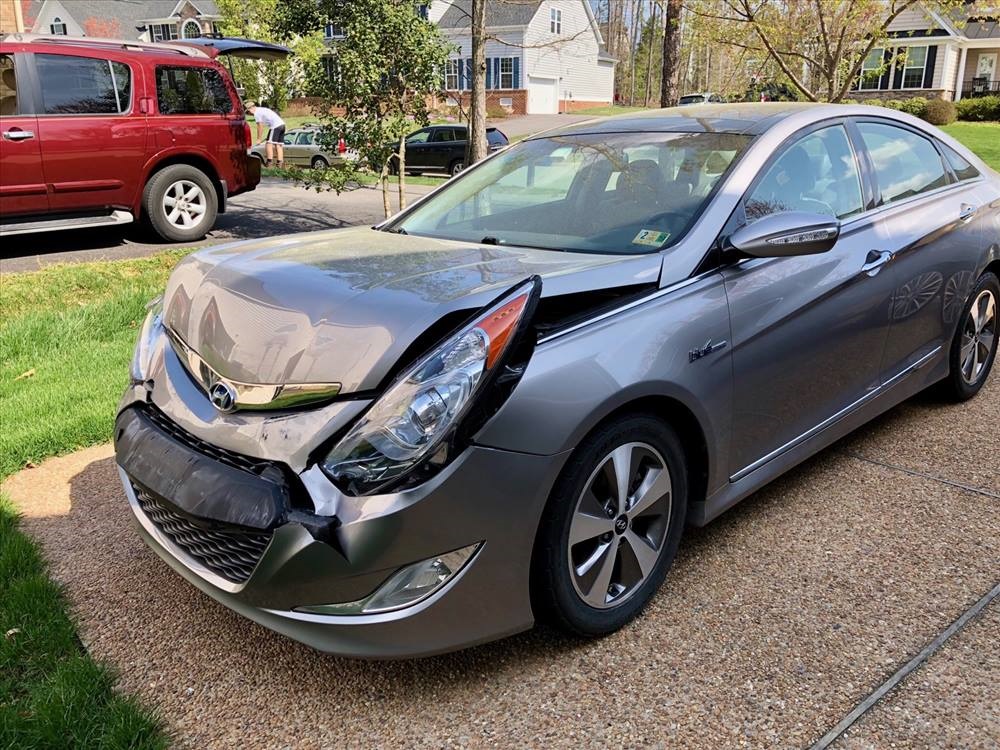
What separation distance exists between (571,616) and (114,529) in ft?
6.64

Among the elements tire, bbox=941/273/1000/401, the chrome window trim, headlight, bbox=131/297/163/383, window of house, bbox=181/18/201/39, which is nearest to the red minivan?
headlight, bbox=131/297/163/383

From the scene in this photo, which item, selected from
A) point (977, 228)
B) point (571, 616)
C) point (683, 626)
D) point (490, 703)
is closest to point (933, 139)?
point (977, 228)

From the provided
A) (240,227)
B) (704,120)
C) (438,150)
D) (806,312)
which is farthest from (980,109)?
(806,312)

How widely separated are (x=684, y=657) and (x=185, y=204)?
834 centimetres

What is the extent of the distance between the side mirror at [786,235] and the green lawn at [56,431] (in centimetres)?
230

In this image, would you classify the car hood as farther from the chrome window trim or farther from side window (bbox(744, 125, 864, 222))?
side window (bbox(744, 125, 864, 222))

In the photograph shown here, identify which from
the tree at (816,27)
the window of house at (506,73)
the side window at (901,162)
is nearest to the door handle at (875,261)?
the side window at (901,162)

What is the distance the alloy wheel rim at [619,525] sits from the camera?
242 cm

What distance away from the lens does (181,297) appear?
2.84 m

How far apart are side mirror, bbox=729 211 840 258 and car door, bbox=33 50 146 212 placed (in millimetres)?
7604

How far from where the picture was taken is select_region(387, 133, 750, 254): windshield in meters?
3.02

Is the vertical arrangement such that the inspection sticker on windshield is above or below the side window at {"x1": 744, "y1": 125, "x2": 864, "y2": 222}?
below

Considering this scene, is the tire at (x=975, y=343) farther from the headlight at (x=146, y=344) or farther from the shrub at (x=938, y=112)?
the shrub at (x=938, y=112)

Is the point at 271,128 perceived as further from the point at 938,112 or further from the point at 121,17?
the point at 121,17
